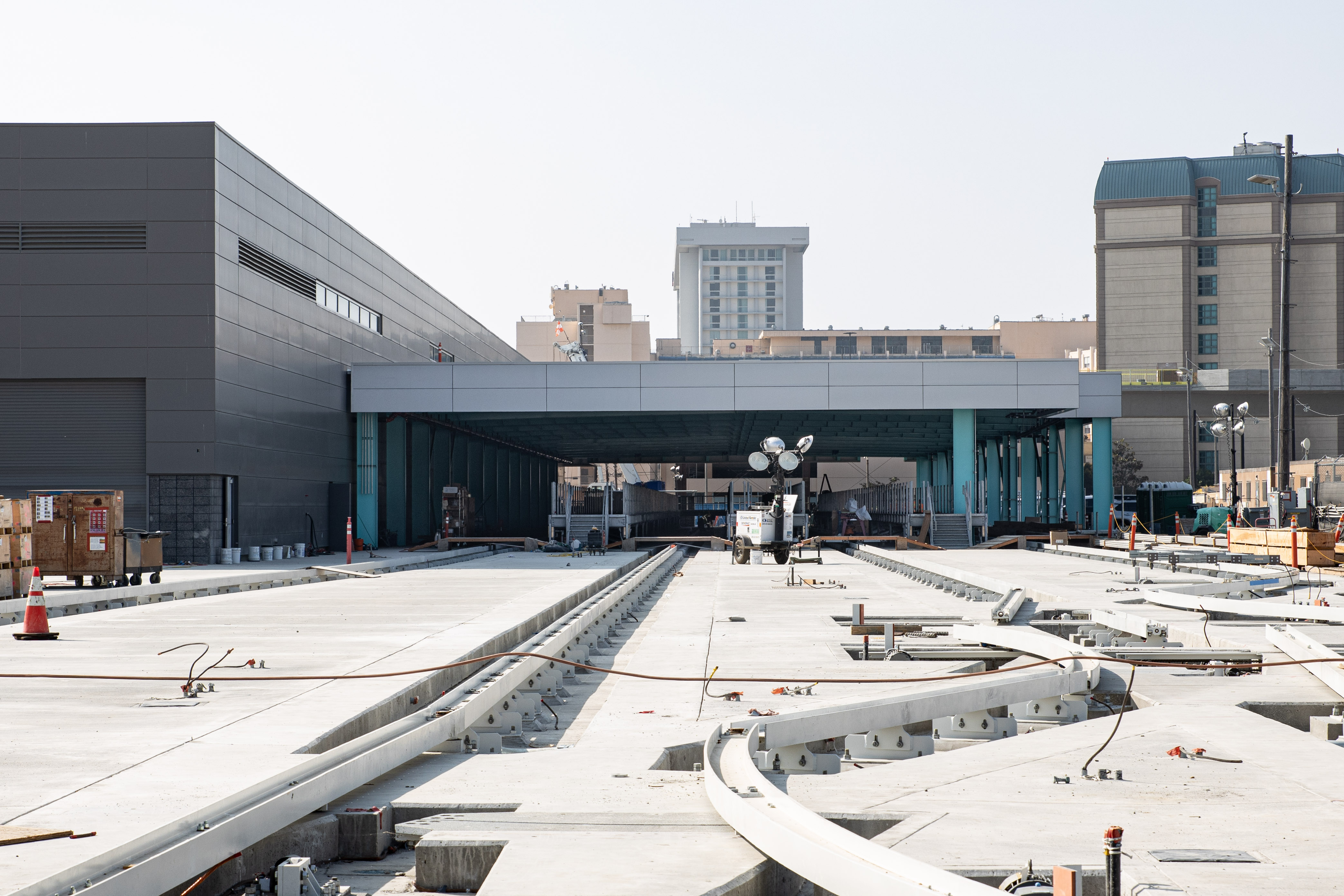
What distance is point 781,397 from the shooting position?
4369 cm

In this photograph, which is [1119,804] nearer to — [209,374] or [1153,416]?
[209,374]

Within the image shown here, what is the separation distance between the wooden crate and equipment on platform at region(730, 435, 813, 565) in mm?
13208

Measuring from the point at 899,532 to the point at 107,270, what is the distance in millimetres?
33968

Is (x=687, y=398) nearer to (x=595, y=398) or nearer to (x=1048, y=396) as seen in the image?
(x=595, y=398)

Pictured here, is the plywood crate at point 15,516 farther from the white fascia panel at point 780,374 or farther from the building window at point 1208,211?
the building window at point 1208,211

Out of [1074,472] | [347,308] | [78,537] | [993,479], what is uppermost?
[347,308]

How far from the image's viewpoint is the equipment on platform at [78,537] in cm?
2031

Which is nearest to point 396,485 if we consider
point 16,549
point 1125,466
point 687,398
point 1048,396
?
point 687,398

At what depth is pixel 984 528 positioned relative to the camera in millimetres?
44375

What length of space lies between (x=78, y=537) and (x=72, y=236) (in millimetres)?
14199

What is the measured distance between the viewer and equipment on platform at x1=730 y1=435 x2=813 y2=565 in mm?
25263

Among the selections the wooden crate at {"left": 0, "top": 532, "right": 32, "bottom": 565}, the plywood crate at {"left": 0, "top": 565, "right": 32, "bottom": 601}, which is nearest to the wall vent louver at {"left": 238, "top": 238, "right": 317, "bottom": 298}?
the wooden crate at {"left": 0, "top": 532, "right": 32, "bottom": 565}

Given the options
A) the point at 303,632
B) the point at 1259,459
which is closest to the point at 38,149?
the point at 303,632

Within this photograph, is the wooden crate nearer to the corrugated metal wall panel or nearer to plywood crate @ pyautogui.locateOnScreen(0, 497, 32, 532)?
plywood crate @ pyautogui.locateOnScreen(0, 497, 32, 532)
